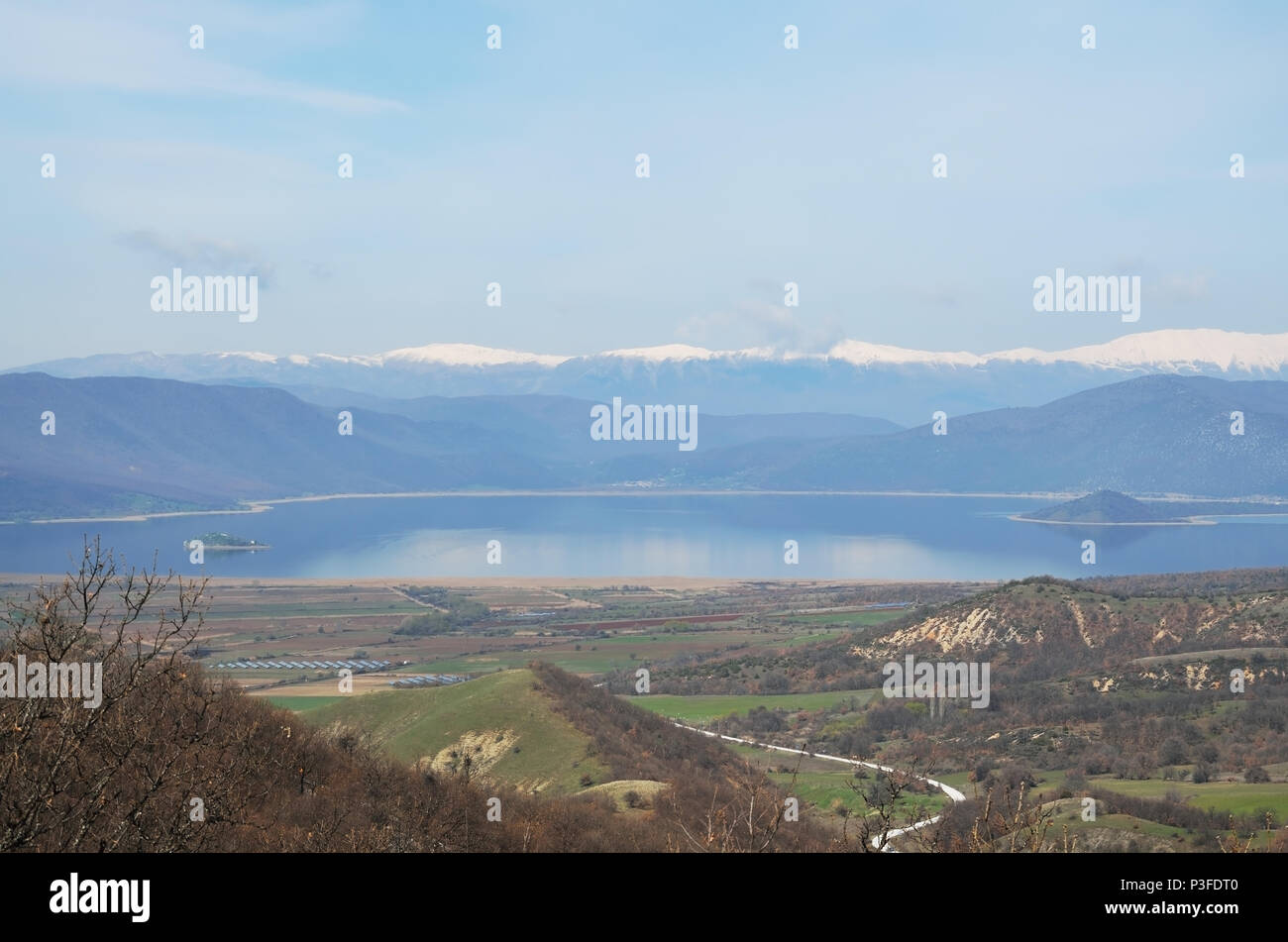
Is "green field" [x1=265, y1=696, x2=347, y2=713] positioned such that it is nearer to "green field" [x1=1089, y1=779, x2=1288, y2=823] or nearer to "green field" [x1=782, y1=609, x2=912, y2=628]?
"green field" [x1=1089, y1=779, x2=1288, y2=823]

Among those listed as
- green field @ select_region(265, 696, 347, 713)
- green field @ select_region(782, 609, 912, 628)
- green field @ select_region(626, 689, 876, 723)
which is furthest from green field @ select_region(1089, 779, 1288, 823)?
green field @ select_region(782, 609, 912, 628)

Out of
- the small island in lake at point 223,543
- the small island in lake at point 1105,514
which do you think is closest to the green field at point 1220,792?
the small island in lake at point 223,543

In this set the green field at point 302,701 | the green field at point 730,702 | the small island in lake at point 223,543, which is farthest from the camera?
the small island in lake at point 223,543

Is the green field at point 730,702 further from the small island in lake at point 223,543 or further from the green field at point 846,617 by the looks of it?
the small island in lake at point 223,543

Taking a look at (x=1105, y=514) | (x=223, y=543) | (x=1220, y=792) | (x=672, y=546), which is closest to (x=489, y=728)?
(x=1220, y=792)

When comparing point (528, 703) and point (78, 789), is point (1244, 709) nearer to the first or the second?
point (528, 703)

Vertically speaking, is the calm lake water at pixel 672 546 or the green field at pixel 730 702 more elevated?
the calm lake water at pixel 672 546

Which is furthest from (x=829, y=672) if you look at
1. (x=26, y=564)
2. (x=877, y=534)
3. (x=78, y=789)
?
(x=877, y=534)
